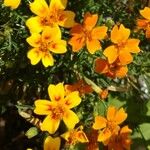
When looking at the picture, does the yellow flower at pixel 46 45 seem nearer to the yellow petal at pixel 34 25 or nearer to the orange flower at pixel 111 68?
the yellow petal at pixel 34 25

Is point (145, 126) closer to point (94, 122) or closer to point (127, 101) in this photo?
point (127, 101)

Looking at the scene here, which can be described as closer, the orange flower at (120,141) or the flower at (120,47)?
the flower at (120,47)

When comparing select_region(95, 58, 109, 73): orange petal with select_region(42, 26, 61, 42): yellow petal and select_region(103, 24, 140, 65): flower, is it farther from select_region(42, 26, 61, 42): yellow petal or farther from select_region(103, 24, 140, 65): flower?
select_region(42, 26, 61, 42): yellow petal

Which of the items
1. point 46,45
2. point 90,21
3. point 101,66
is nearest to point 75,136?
point 101,66

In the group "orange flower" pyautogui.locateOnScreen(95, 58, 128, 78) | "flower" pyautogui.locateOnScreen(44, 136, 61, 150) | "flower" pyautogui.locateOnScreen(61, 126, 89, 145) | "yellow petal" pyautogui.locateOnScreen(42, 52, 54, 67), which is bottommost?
"flower" pyautogui.locateOnScreen(61, 126, 89, 145)

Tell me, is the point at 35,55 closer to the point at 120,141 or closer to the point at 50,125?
the point at 50,125

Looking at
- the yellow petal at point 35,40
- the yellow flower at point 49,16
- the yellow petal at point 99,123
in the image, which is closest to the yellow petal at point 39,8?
the yellow flower at point 49,16

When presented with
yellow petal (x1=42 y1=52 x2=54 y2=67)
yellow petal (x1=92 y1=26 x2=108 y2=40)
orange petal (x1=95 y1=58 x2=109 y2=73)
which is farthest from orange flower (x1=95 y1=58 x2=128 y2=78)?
yellow petal (x1=42 y1=52 x2=54 y2=67)
